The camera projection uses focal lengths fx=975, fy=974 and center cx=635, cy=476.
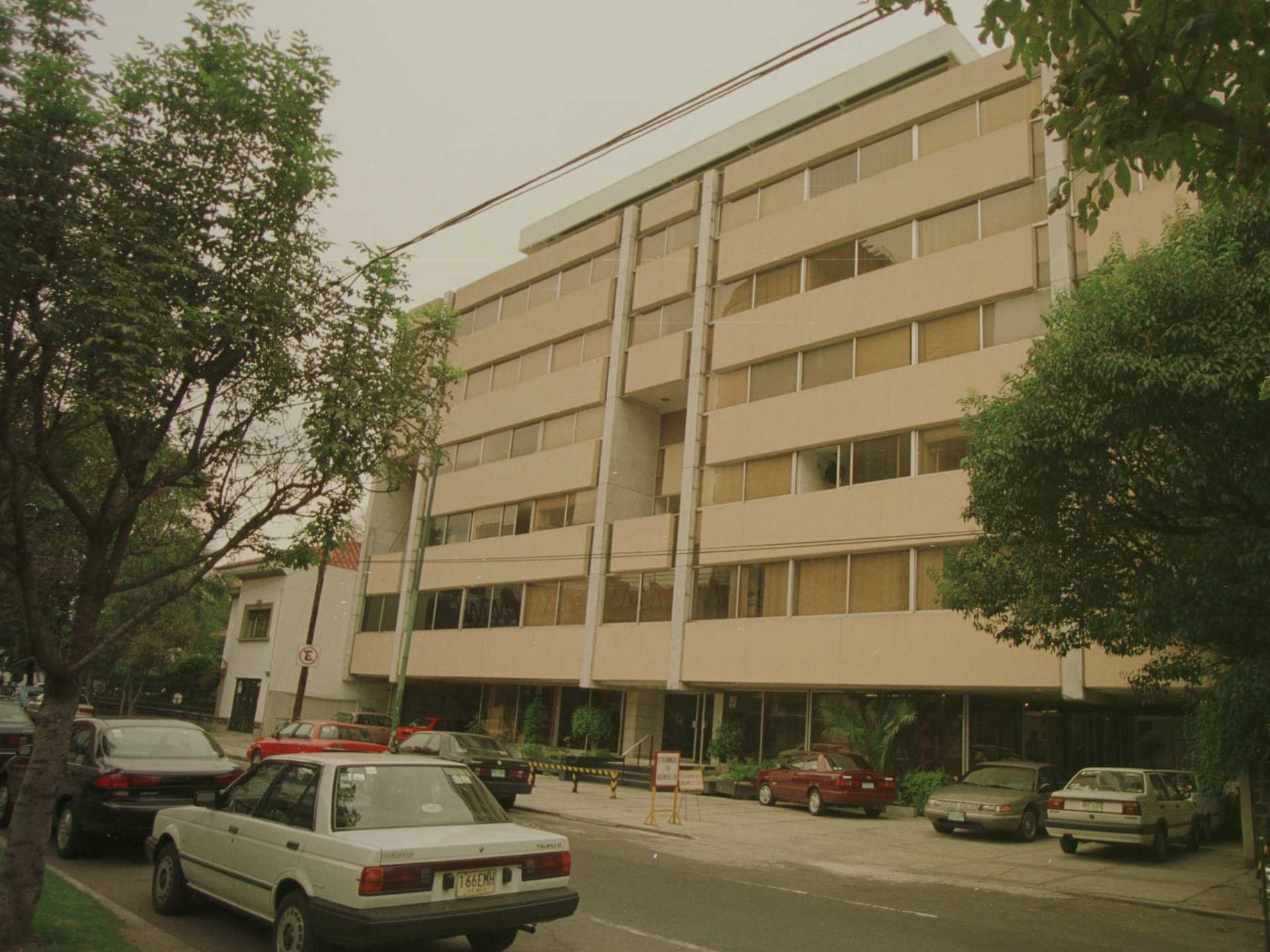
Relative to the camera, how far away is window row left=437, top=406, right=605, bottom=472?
32.9 m

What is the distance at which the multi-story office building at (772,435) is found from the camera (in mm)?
22766

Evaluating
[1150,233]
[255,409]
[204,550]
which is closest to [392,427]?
[255,409]

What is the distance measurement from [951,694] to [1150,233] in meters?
11.2

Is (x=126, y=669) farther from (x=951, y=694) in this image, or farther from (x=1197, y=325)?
(x=1197, y=325)

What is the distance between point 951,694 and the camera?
76.6ft

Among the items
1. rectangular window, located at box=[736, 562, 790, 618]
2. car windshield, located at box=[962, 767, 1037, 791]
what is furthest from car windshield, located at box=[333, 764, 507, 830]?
rectangular window, located at box=[736, 562, 790, 618]

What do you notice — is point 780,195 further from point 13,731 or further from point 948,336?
point 13,731

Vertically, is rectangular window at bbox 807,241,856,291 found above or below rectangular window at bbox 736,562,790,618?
above

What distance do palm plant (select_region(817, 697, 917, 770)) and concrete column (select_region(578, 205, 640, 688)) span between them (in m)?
8.29

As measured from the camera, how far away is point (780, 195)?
2900cm

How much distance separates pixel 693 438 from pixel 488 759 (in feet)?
41.2

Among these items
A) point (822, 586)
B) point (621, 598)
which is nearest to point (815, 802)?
point (822, 586)

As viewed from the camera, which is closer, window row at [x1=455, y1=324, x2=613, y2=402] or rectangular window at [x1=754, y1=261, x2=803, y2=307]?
rectangular window at [x1=754, y1=261, x2=803, y2=307]

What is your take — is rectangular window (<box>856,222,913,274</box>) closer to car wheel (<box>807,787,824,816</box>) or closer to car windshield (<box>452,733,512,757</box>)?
car wheel (<box>807,787,824,816</box>)
